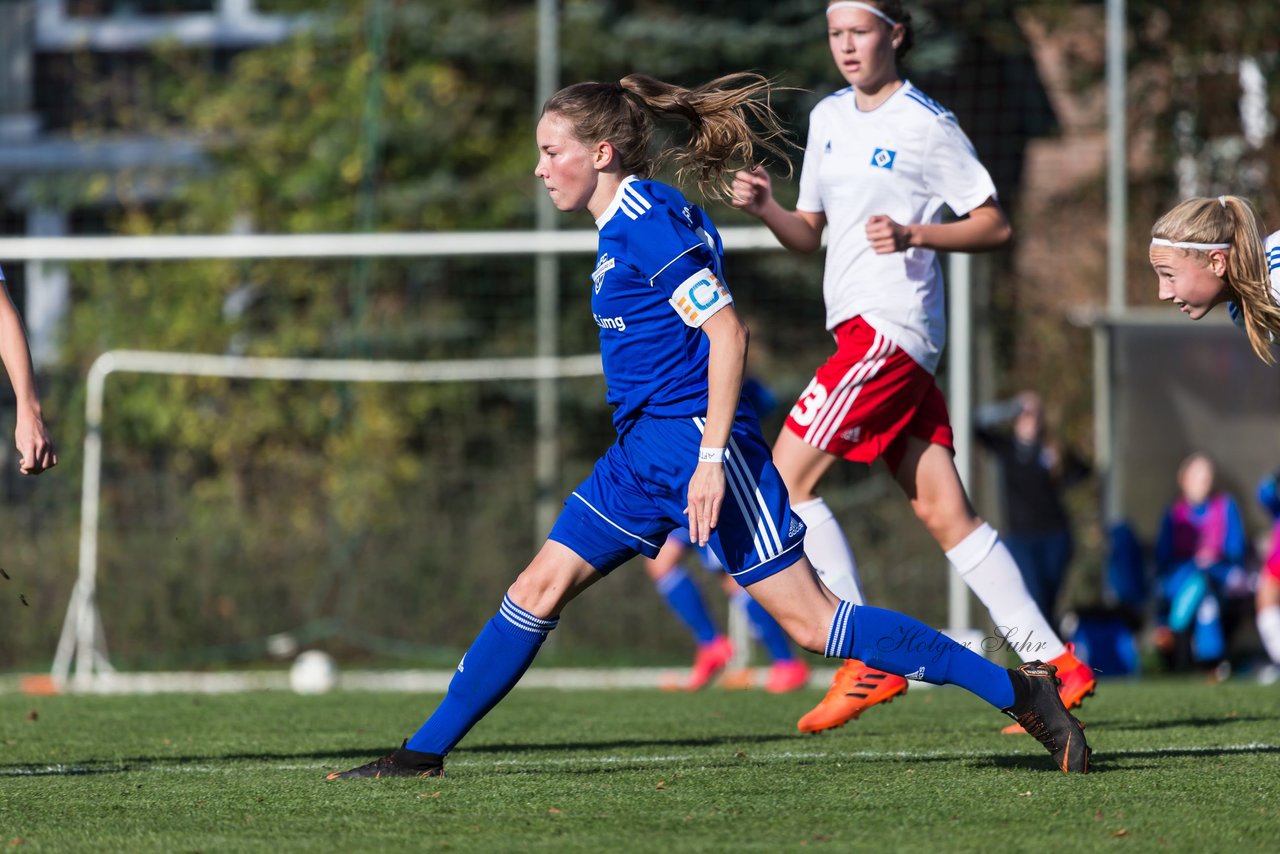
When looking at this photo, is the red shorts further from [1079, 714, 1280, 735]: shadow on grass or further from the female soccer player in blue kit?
[1079, 714, 1280, 735]: shadow on grass

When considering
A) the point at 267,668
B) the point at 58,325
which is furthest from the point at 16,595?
the point at 58,325

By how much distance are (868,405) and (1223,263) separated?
1.18 meters

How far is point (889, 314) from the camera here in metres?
5.54

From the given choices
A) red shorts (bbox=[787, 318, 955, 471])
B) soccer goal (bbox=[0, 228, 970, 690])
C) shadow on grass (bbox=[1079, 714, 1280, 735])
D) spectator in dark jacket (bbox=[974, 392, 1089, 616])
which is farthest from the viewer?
soccer goal (bbox=[0, 228, 970, 690])

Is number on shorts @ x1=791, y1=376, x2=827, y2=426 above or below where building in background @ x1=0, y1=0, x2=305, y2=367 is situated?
→ below

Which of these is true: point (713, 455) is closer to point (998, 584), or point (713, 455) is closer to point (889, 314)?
point (889, 314)

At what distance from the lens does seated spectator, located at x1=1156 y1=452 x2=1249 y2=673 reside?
1141 cm

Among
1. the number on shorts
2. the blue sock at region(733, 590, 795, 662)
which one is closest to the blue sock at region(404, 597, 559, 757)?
the number on shorts

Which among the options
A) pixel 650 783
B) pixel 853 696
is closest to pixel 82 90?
pixel 853 696

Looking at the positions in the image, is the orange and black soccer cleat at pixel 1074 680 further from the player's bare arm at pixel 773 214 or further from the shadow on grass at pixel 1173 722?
the player's bare arm at pixel 773 214

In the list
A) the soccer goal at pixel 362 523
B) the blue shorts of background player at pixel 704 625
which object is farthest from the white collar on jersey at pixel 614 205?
the soccer goal at pixel 362 523

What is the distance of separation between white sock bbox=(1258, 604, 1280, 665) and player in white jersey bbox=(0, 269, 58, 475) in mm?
8229

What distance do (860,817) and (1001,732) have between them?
1.87 meters

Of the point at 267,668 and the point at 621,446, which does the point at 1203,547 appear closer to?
the point at 267,668
